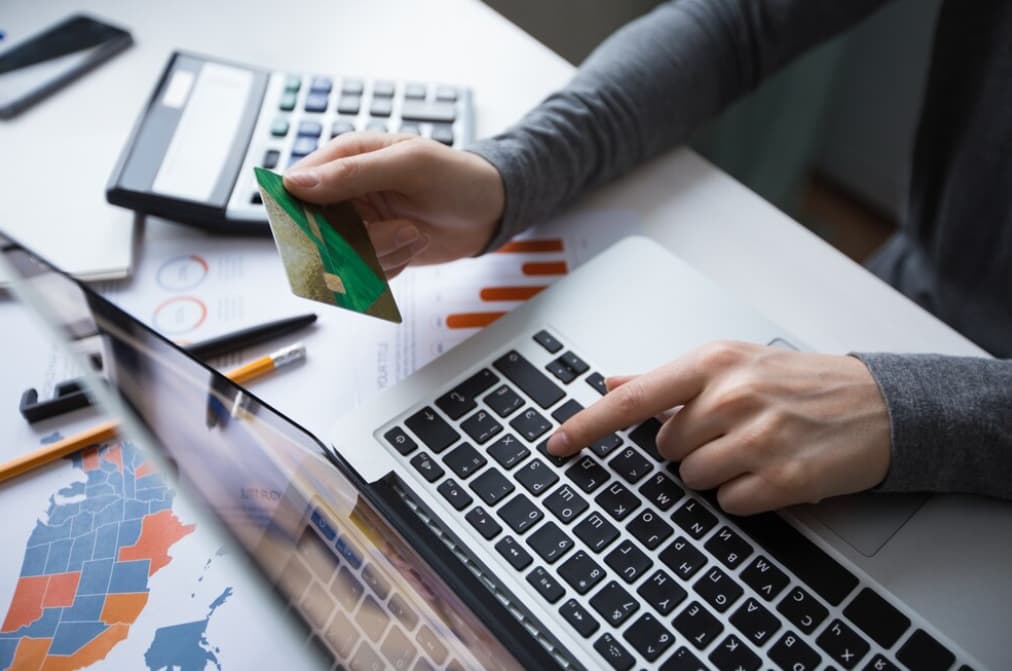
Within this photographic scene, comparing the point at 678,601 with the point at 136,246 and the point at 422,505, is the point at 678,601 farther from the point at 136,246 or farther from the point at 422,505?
the point at 136,246

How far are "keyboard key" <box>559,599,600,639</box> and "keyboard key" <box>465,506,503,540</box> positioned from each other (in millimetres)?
55

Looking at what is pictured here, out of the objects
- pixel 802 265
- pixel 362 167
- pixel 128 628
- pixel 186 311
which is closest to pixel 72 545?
pixel 128 628

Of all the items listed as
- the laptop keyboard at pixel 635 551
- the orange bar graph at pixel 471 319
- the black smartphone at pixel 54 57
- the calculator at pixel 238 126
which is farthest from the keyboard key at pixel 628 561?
the black smartphone at pixel 54 57

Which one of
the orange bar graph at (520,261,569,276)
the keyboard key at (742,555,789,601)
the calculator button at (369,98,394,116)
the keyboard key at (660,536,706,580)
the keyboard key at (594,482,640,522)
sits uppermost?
the calculator button at (369,98,394,116)

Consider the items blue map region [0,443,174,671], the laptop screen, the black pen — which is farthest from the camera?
the black pen

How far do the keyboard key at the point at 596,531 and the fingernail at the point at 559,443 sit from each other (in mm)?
40

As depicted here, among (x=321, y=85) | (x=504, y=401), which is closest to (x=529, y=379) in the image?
(x=504, y=401)

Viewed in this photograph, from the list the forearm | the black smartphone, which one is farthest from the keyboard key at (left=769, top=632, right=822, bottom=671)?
the black smartphone

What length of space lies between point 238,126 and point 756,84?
0.45 m

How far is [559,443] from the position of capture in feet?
1.55

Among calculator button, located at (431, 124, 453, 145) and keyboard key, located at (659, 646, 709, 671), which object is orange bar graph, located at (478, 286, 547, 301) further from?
keyboard key, located at (659, 646, 709, 671)

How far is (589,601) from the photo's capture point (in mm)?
427

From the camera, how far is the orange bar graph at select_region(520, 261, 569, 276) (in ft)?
2.04

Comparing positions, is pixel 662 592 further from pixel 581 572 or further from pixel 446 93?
pixel 446 93
